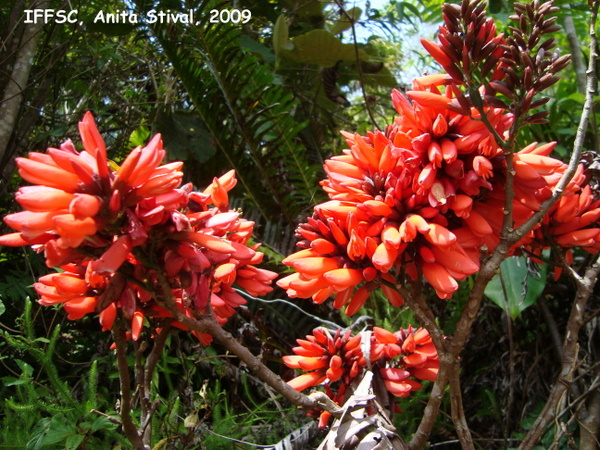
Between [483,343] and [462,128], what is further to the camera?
[483,343]

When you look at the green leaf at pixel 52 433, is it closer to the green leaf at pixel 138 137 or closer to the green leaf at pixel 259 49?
the green leaf at pixel 138 137

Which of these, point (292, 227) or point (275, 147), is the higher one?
point (275, 147)

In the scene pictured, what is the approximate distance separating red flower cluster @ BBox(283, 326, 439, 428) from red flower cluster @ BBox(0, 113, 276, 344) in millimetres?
336

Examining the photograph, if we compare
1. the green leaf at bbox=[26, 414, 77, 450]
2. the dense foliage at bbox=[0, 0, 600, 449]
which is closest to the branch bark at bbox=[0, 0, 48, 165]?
the dense foliage at bbox=[0, 0, 600, 449]

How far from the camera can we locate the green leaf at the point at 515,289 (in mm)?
1787

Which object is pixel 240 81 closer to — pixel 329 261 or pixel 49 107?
pixel 49 107

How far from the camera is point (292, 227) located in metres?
2.53

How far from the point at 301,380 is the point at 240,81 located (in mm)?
2084

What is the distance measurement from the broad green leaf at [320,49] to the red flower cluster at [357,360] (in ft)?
7.75

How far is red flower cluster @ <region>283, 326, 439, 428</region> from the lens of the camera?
1.04 meters

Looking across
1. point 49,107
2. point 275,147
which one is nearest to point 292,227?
point 275,147

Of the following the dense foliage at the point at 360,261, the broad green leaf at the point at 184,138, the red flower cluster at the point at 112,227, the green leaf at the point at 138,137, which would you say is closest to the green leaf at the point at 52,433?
the dense foliage at the point at 360,261

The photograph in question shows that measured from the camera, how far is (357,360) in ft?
3.50

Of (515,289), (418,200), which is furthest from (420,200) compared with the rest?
Answer: (515,289)
